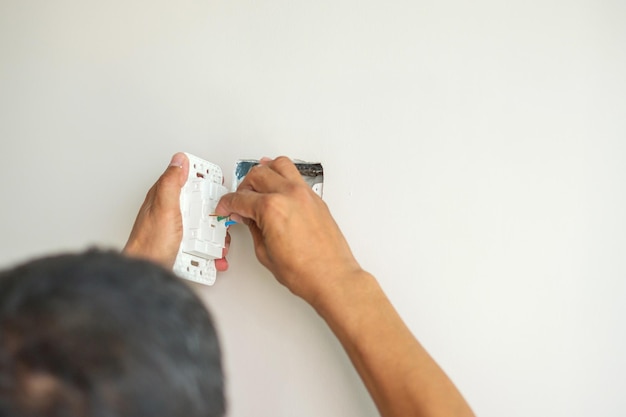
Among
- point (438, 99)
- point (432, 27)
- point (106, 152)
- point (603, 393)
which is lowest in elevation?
point (603, 393)

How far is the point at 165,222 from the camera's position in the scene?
83cm

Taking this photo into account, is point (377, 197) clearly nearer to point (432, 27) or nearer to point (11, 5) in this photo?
point (432, 27)

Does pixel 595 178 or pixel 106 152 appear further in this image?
pixel 106 152

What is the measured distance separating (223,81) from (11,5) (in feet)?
1.76

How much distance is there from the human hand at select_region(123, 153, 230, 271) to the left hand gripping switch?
11mm

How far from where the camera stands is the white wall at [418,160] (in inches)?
29.2

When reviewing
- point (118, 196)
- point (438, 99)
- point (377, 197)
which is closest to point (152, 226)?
point (118, 196)

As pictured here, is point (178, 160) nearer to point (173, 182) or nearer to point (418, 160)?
point (173, 182)

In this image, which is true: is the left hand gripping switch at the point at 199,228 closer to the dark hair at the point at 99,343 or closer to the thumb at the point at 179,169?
the thumb at the point at 179,169

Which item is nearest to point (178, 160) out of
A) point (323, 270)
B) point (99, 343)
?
point (323, 270)

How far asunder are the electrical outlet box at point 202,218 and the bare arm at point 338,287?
0.04 meters

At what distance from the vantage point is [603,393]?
0.71 meters

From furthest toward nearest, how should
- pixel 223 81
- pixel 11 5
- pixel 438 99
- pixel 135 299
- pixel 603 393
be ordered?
pixel 11 5 → pixel 223 81 → pixel 438 99 → pixel 603 393 → pixel 135 299

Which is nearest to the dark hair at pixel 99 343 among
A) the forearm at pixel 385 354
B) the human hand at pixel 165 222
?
the forearm at pixel 385 354
